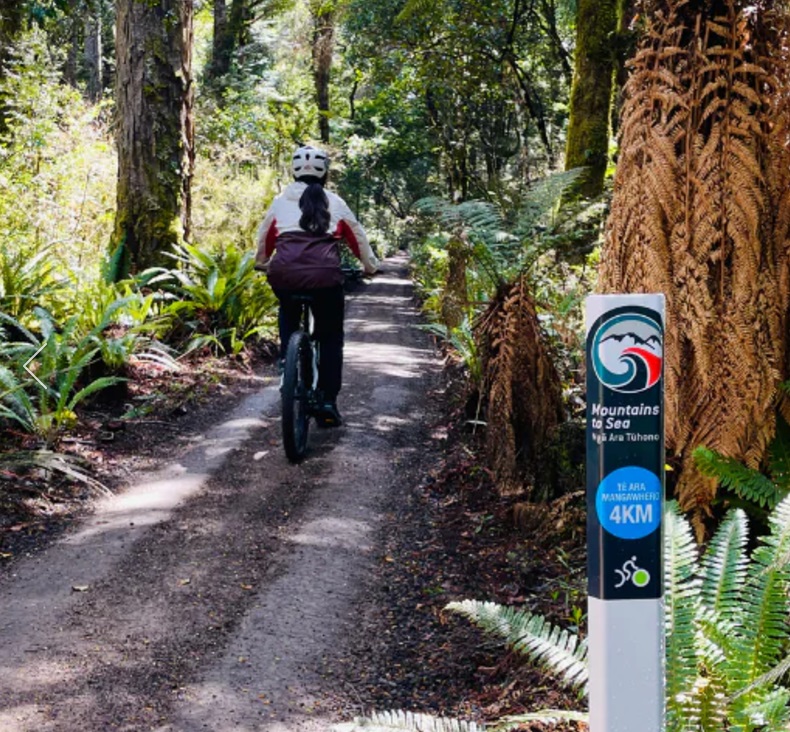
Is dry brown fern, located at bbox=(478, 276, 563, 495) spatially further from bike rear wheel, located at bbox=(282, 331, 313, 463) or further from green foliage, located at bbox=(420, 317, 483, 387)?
bike rear wheel, located at bbox=(282, 331, 313, 463)

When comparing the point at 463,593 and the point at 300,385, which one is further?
the point at 300,385

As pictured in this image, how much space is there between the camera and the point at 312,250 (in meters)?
7.71

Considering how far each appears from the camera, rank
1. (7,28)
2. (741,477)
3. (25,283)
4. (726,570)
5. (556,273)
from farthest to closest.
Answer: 1. (7,28)
2. (25,283)
3. (556,273)
4. (741,477)
5. (726,570)

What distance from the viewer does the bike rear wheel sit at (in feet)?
23.7

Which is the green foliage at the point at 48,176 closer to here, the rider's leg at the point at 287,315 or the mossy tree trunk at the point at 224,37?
the rider's leg at the point at 287,315

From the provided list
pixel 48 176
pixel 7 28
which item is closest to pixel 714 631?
pixel 48 176

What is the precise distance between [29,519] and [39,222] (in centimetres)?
633

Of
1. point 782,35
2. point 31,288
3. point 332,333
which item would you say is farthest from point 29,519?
point 782,35

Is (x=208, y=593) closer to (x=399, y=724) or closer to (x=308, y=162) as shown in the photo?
(x=399, y=724)

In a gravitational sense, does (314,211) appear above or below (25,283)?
above

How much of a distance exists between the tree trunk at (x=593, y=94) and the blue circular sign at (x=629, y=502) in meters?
10.3

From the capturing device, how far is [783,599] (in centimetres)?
305

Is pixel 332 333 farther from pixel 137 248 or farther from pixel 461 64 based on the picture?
pixel 461 64

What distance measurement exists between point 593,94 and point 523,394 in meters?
7.25
